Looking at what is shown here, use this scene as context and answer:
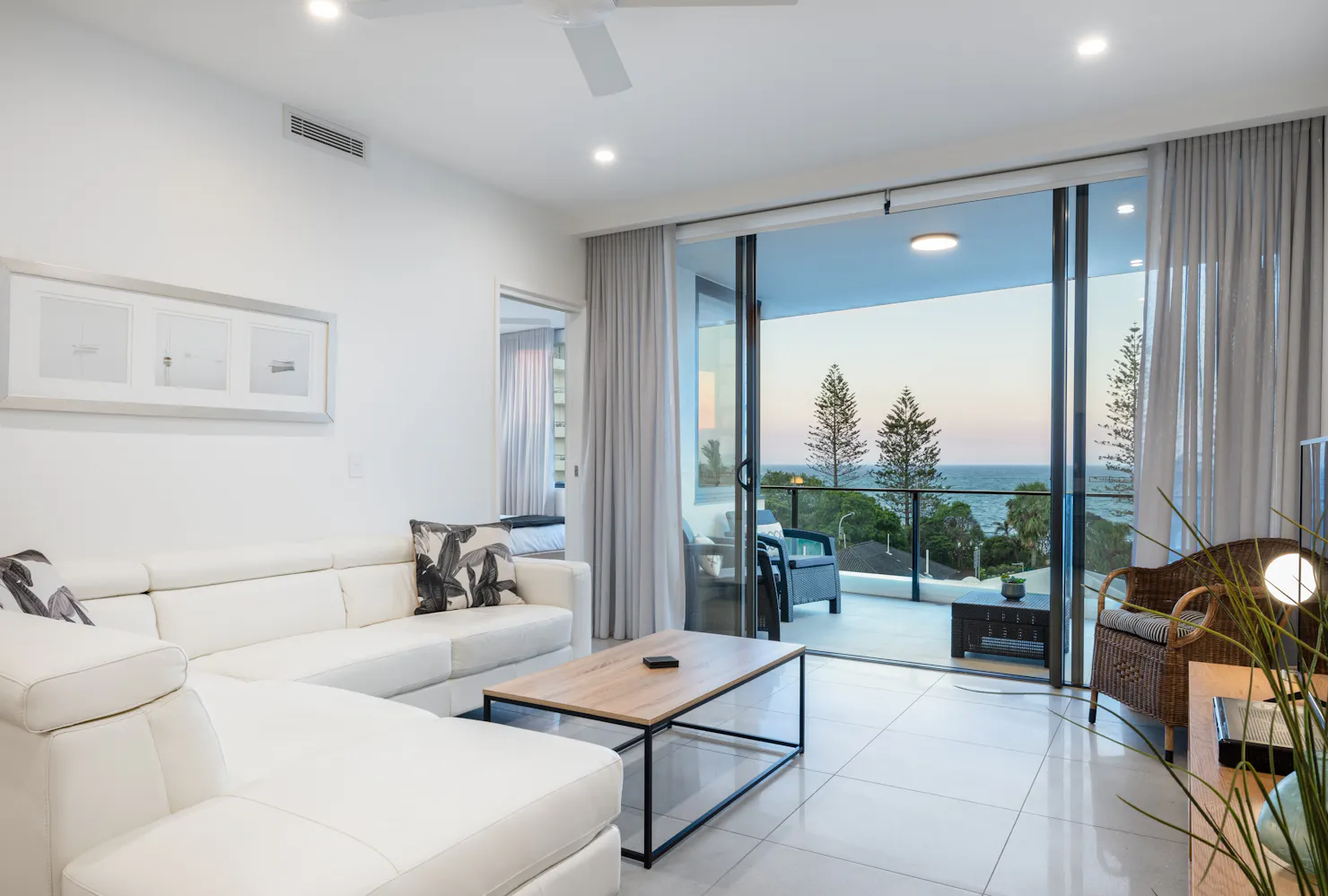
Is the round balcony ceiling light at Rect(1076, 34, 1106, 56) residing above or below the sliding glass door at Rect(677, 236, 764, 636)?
above

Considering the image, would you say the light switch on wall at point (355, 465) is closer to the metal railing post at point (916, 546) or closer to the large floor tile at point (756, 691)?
the large floor tile at point (756, 691)

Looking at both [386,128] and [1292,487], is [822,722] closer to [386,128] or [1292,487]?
[1292,487]

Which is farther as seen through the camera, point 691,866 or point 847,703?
point 847,703

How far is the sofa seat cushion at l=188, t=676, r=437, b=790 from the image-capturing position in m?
1.90

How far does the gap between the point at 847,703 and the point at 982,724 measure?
1.93 feet

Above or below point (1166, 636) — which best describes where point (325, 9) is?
above

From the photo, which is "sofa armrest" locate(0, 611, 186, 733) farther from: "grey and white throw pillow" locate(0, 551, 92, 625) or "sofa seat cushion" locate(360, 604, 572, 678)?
"sofa seat cushion" locate(360, 604, 572, 678)

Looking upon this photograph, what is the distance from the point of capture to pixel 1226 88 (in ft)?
11.3

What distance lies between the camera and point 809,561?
5895 millimetres

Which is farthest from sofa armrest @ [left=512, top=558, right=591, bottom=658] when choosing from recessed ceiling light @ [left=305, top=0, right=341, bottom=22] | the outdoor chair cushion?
recessed ceiling light @ [left=305, top=0, right=341, bottom=22]

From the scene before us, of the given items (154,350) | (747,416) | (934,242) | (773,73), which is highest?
(773,73)

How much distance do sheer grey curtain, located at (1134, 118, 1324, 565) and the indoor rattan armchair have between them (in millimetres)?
183

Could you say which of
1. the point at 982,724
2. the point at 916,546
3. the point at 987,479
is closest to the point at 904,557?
the point at 916,546

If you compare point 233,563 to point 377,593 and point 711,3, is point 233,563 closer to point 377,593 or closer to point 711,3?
point 377,593
